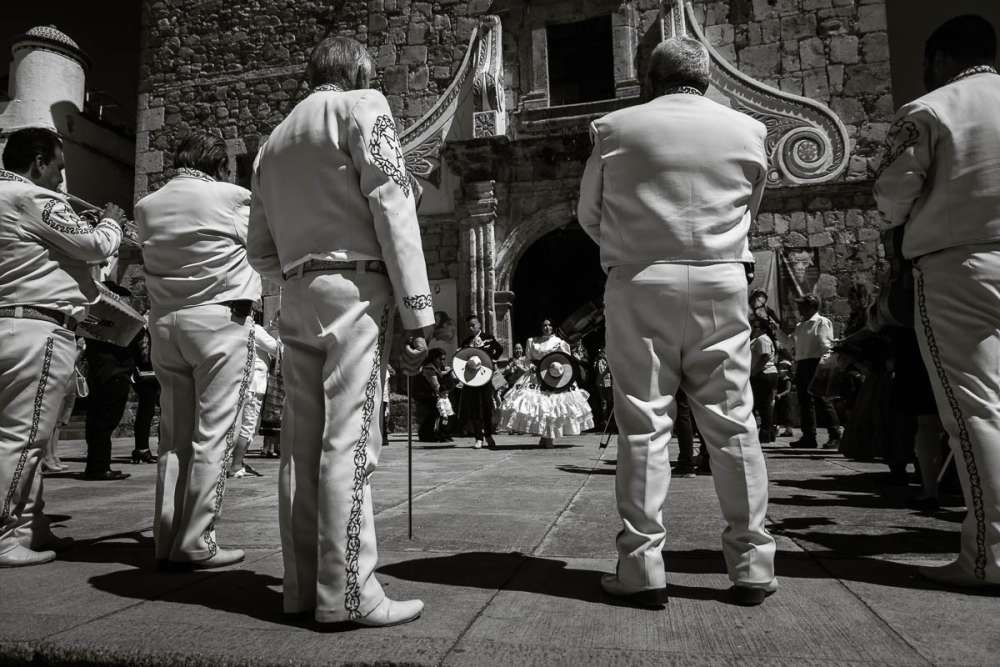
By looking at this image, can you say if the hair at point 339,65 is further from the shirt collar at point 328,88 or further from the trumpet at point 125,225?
the trumpet at point 125,225

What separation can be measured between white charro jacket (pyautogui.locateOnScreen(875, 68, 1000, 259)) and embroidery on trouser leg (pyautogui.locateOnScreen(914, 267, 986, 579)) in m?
0.18

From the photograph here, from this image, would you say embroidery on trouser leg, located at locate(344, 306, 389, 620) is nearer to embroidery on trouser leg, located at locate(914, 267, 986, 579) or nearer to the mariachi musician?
embroidery on trouser leg, located at locate(914, 267, 986, 579)

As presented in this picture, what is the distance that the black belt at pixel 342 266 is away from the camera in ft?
6.70

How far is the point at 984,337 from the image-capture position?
2246 mm

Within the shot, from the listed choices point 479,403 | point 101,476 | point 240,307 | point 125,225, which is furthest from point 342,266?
point 479,403

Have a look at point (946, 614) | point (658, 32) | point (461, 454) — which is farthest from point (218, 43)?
point (946, 614)

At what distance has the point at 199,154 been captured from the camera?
2.96 meters

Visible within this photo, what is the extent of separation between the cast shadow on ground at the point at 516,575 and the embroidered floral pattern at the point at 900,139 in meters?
1.62

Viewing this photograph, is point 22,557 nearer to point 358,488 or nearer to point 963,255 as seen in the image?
point 358,488

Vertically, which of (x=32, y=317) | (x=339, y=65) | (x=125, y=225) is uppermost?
(x=125, y=225)

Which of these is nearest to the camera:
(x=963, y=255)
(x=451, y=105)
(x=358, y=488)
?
(x=358, y=488)


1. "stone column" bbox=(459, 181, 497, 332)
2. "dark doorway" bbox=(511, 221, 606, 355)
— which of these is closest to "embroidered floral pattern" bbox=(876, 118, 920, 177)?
"stone column" bbox=(459, 181, 497, 332)

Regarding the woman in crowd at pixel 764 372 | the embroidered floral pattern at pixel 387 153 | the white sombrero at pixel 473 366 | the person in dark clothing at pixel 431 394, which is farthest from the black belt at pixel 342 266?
the person in dark clothing at pixel 431 394

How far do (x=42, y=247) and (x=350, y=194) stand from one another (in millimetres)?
1789
